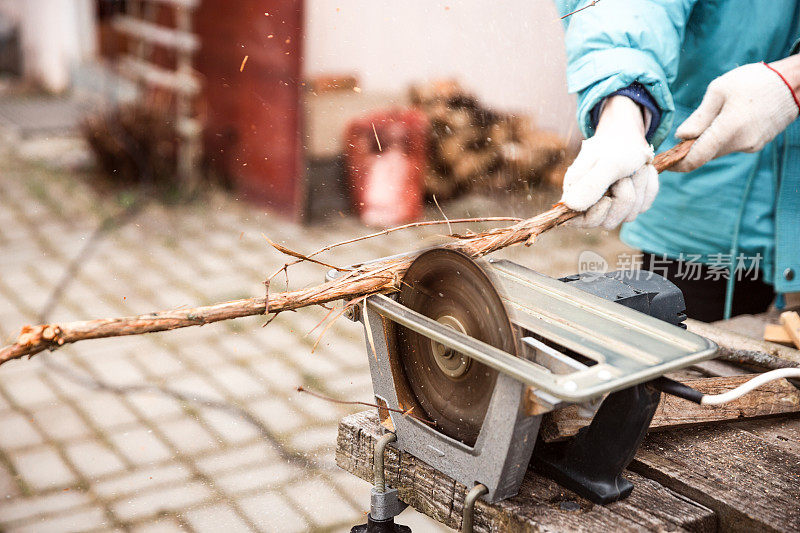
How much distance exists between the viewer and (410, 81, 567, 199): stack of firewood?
652 cm

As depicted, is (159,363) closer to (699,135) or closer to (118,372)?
(118,372)

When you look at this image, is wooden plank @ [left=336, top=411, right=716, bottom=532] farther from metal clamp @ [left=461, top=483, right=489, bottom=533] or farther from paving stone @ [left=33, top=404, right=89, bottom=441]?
paving stone @ [left=33, top=404, right=89, bottom=441]

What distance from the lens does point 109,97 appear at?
7609 mm

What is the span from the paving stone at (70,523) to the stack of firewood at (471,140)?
4.36 meters

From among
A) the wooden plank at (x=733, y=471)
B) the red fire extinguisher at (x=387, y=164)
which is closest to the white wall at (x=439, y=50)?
the red fire extinguisher at (x=387, y=164)

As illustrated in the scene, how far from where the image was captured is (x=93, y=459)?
319 cm

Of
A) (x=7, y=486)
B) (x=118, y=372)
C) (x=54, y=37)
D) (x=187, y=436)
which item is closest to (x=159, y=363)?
(x=118, y=372)

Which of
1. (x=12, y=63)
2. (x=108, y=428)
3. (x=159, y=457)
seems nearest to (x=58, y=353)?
(x=108, y=428)

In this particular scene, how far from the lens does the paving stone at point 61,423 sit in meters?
3.35

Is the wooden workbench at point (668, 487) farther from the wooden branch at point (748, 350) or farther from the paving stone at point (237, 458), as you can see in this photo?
the paving stone at point (237, 458)

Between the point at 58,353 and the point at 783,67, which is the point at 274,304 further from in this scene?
the point at 58,353

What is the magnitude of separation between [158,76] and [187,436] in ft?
14.9

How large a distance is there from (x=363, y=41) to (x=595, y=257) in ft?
15.0

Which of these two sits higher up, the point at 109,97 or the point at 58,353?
the point at 109,97
